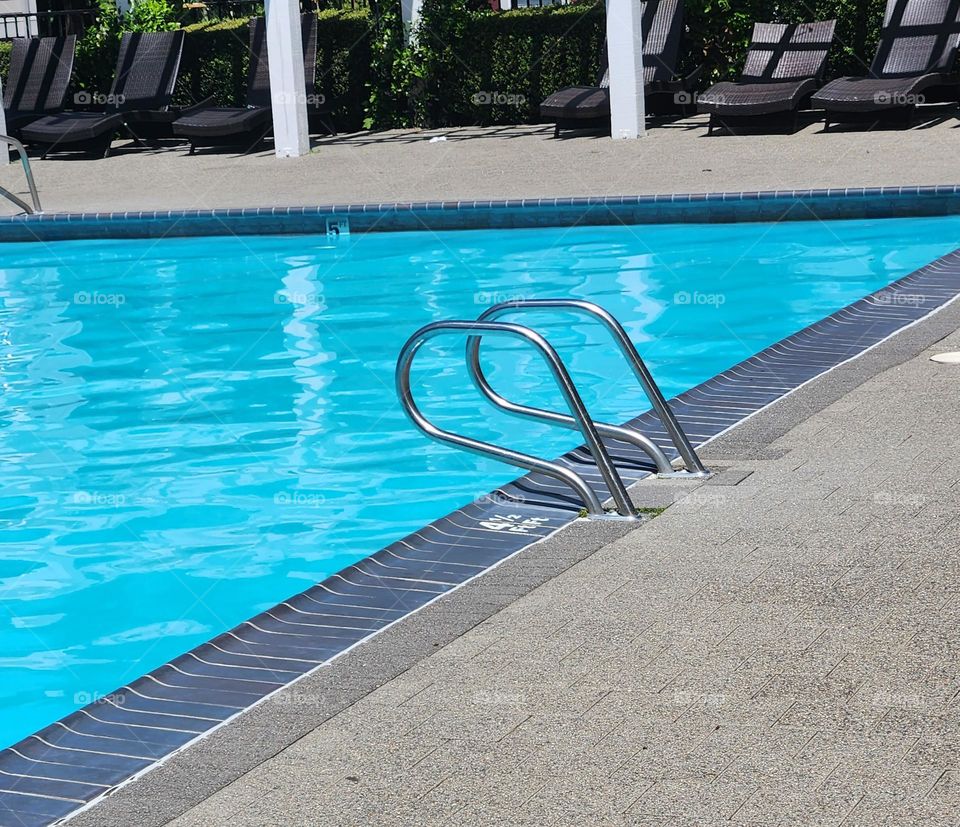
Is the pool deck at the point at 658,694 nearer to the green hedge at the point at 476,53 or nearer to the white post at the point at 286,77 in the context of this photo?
the white post at the point at 286,77

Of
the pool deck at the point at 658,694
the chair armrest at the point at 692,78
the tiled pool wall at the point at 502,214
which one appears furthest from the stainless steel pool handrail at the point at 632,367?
the chair armrest at the point at 692,78

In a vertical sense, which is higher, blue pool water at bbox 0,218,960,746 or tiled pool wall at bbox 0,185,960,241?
tiled pool wall at bbox 0,185,960,241

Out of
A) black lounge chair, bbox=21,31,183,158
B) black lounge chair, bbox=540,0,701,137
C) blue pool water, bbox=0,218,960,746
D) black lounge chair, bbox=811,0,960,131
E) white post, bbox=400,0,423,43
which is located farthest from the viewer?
white post, bbox=400,0,423,43

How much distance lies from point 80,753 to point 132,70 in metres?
17.2

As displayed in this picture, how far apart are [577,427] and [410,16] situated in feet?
47.3

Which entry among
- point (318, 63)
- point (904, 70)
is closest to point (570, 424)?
point (904, 70)

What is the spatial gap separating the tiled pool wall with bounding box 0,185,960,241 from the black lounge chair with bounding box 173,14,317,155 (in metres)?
3.85

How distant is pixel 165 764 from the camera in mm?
3174

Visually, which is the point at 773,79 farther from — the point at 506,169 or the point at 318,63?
the point at 318,63

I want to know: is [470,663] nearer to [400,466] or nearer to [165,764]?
[165,764]

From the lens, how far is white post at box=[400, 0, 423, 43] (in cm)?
1814

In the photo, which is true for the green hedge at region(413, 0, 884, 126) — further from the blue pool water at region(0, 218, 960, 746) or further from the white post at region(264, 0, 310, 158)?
the blue pool water at region(0, 218, 960, 746)

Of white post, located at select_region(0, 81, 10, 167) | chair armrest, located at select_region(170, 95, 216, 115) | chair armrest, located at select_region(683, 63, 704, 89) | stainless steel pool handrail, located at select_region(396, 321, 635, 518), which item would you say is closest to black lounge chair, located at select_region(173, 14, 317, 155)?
chair armrest, located at select_region(170, 95, 216, 115)

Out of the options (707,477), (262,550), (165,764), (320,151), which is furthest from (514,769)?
(320,151)
